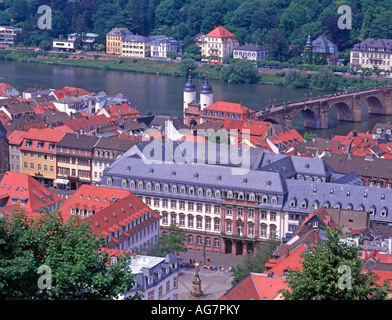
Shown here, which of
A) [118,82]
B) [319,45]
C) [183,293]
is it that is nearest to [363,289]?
[183,293]

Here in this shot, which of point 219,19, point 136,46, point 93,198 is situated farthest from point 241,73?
point 93,198

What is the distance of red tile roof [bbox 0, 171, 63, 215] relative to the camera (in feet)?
143

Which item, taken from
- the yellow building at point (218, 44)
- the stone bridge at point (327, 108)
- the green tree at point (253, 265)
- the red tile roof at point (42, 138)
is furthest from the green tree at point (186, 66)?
the green tree at point (253, 265)

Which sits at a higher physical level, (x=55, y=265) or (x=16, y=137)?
(x=55, y=265)

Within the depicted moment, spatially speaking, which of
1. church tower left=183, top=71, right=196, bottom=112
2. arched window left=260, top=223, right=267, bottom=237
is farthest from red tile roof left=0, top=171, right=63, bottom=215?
church tower left=183, top=71, right=196, bottom=112

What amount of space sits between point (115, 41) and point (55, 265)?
124 m

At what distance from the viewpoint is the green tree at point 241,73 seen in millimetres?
114188

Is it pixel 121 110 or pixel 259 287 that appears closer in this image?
pixel 259 287

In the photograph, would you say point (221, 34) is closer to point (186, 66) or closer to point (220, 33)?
point (220, 33)

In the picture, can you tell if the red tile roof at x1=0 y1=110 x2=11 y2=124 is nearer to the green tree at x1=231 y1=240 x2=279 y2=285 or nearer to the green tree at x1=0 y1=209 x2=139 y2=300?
the green tree at x1=231 y1=240 x2=279 y2=285

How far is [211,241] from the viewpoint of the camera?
44.9 m

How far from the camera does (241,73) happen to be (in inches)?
4503

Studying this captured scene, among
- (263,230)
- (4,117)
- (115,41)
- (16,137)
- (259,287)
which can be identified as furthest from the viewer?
(115,41)
